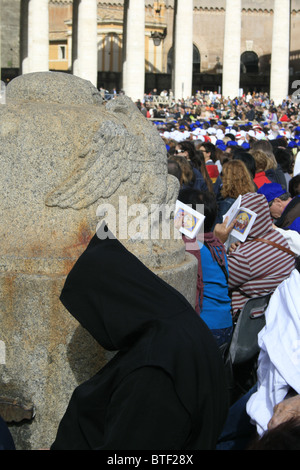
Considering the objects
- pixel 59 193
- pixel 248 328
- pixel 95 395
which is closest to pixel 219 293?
pixel 248 328

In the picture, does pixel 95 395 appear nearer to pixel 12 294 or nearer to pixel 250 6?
pixel 12 294

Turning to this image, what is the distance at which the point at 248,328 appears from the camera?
399 cm

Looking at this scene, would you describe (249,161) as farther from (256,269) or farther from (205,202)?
(256,269)

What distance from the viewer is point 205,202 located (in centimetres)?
502

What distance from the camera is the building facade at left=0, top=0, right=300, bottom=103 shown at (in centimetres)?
3841

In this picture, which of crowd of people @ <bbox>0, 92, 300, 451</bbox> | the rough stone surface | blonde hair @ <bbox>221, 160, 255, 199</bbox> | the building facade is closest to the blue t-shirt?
the rough stone surface

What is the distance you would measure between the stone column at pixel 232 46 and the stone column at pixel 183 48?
9.31ft

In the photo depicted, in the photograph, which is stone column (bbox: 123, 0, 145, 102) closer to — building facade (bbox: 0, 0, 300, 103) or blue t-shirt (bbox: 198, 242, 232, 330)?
building facade (bbox: 0, 0, 300, 103)

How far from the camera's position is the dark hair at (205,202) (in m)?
4.96

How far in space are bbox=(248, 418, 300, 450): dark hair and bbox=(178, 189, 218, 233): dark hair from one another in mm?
3029

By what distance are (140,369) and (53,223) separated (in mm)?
1494

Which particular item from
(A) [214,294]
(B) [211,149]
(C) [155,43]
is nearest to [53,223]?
(A) [214,294]

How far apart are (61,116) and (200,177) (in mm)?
5167

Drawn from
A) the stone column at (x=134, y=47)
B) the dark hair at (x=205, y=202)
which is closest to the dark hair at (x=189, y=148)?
the dark hair at (x=205, y=202)
